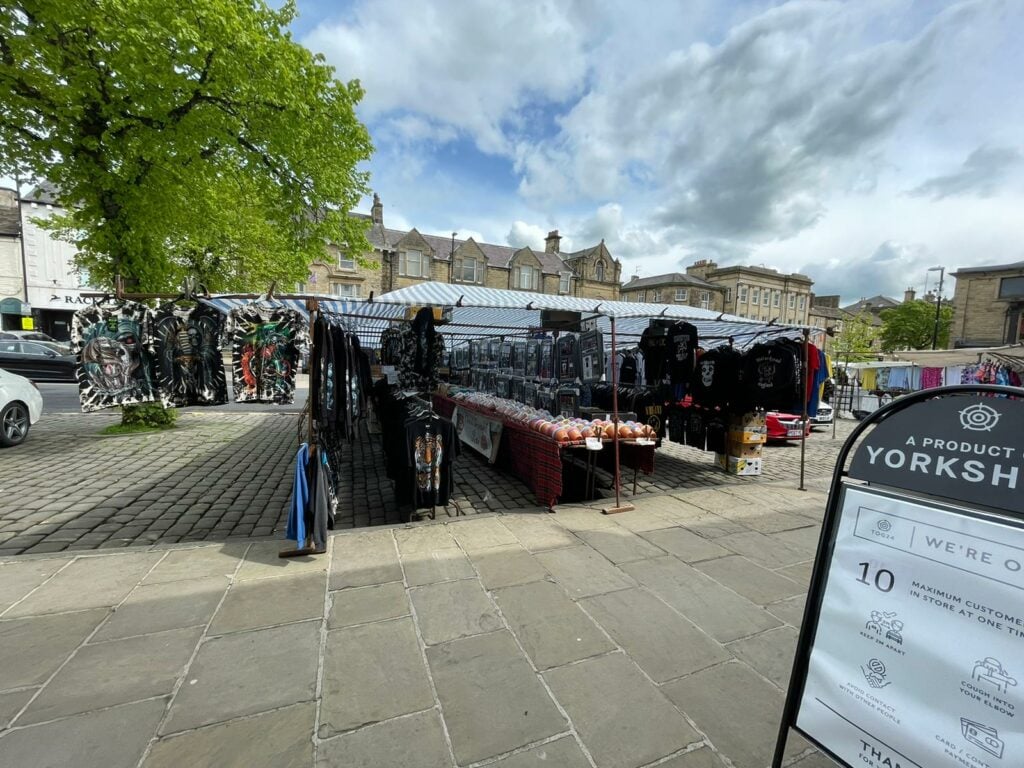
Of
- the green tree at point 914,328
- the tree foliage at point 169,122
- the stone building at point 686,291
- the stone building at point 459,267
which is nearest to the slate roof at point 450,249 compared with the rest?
the stone building at point 459,267

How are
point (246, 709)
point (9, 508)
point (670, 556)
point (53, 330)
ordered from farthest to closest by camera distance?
point (53, 330)
point (9, 508)
point (670, 556)
point (246, 709)

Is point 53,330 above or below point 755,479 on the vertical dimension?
above

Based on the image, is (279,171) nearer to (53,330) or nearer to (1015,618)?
(1015,618)

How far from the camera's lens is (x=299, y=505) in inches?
144

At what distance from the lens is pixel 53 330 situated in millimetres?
27453

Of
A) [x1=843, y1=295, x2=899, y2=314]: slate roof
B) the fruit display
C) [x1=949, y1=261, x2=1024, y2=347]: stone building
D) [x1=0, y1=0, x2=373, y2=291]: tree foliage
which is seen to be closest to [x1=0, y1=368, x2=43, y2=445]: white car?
[x1=0, y1=0, x2=373, y2=291]: tree foliage

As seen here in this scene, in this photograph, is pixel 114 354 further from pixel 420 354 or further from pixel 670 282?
pixel 670 282

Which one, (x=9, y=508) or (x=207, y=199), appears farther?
(x=207, y=199)

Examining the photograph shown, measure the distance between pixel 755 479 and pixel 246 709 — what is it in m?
7.02

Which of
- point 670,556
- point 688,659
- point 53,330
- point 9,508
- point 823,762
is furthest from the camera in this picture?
point 53,330

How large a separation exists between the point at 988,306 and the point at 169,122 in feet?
157

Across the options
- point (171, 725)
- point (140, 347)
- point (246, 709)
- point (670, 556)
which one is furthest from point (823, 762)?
point (140, 347)

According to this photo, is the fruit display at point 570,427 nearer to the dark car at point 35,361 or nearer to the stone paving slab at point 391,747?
the stone paving slab at point 391,747

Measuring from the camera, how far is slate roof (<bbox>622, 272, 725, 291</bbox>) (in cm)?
4578
